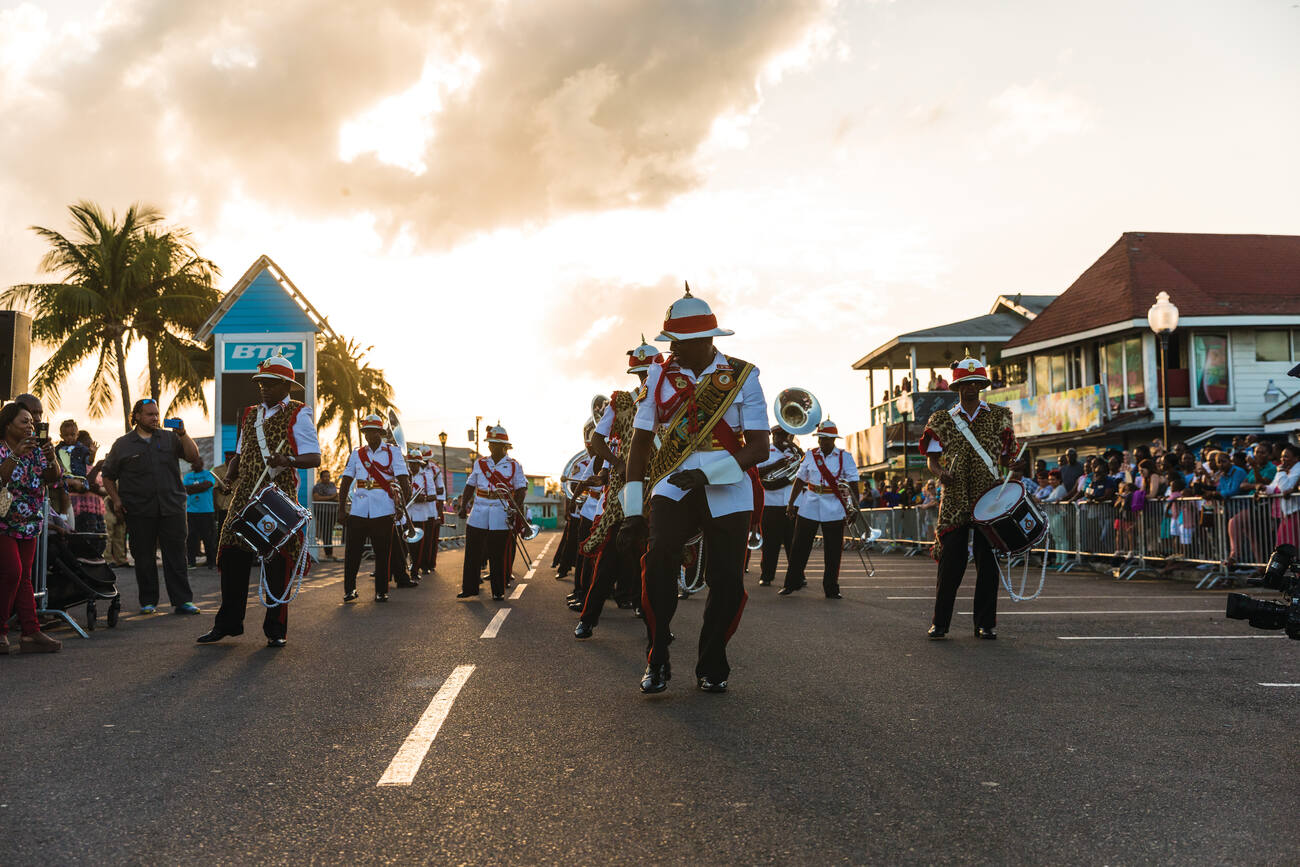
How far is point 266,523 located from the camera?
875cm

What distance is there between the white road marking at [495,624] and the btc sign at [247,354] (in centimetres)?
1361

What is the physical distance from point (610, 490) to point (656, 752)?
17.7ft

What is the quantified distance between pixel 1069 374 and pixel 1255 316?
5.68m

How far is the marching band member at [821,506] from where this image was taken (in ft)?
47.1

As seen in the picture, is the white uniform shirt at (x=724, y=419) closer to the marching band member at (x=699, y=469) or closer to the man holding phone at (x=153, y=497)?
the marching band member at (x=699, y=469)

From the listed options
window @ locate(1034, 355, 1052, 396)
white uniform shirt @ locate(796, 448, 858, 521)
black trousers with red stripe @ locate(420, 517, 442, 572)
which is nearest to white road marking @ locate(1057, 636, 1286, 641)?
white uniform shirt @ locate(796, 448, 858, 521)

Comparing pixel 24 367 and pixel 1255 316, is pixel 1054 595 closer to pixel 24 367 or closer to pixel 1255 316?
pixel 24 367

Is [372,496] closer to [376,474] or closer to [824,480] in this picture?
[376,474]

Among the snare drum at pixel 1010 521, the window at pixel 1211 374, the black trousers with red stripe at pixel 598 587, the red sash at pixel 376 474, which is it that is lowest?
the black trousers with red stripe at pixel 598 587

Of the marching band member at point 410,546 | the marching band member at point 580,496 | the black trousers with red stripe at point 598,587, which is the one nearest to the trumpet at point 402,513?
the marching band member at point 410,546

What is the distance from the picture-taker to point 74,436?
16828 mm

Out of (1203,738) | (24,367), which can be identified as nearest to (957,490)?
(1203,738)

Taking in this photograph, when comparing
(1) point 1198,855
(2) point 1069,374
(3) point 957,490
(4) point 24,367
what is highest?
(2) point 1069,374

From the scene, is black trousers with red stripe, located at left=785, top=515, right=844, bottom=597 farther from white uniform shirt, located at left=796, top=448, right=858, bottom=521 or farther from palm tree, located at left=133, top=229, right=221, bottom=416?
palm tree, located at left=133, top=229, right=221, bottom=416
